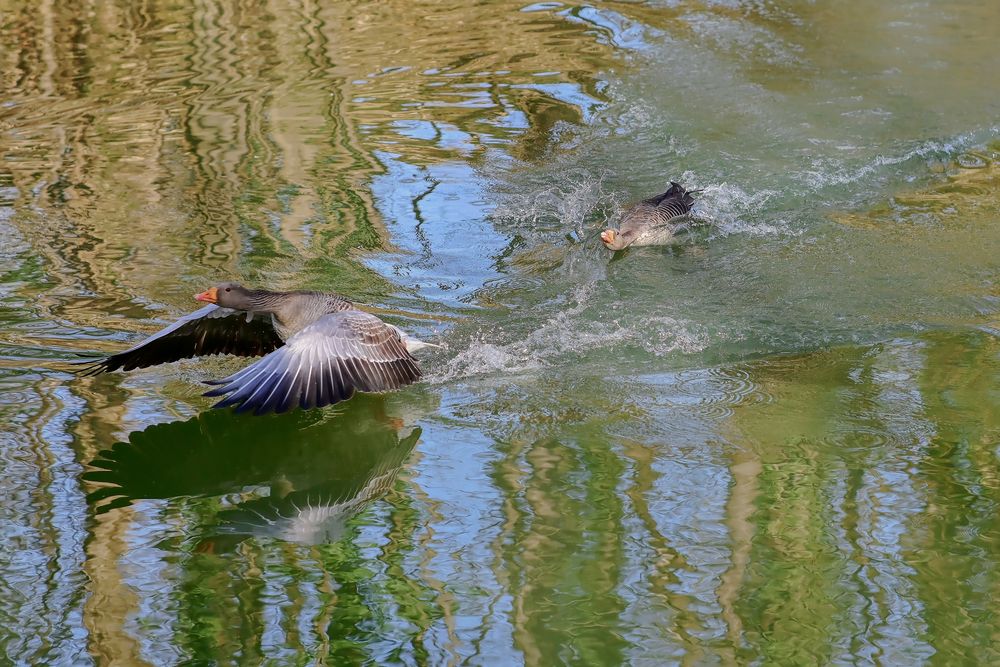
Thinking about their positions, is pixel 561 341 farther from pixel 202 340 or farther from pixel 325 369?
pixel 202 340

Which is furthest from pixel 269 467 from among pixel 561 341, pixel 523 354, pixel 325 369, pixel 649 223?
pixel 649 223

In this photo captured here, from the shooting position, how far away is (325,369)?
5.53m

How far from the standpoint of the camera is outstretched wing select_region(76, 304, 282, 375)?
19.7ft

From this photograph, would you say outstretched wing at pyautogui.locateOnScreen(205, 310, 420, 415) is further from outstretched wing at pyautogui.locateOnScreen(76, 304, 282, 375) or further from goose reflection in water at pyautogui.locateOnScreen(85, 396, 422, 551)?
outstretched wing at pyautogui.locateOnScreen(76, 304, 282, 375)

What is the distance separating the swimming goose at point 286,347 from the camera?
5363 millimetres

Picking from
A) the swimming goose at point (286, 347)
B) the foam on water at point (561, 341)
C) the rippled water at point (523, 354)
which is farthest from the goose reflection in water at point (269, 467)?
the foam on water at point (561, 341)

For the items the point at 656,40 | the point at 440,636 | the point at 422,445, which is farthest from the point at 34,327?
the point at 656,40

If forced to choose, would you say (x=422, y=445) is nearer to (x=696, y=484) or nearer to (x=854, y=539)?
(x=696, y=484)

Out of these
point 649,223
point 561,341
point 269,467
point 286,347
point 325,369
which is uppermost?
point 286,347

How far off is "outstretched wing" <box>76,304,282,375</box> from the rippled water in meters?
0.23

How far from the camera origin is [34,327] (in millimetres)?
6754

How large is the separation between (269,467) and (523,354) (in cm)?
165

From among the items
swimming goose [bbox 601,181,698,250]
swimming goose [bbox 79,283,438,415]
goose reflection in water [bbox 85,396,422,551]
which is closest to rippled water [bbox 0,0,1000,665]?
goose reflection in water [bbox 85,396,422,551]

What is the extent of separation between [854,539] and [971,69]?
8.31 metres
